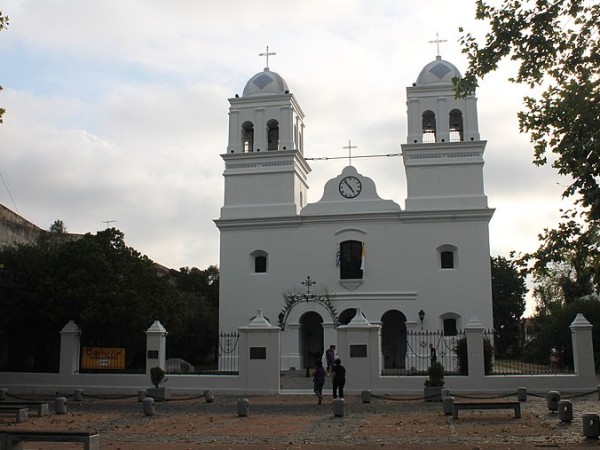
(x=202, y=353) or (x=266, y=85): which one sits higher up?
(x=266, y=85)

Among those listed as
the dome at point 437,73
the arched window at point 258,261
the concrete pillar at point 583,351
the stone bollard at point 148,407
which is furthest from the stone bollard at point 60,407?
the dome at point 437,73

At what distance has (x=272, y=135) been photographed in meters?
35.5

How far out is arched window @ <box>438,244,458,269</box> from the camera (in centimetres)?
3216

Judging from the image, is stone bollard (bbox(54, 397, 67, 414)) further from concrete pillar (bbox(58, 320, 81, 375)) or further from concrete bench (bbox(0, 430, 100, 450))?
concrete bench (bbox(0, 430, 100, 450))

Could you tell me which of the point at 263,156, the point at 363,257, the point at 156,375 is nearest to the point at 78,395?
the point at 156,375

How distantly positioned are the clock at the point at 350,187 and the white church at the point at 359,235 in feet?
0.18

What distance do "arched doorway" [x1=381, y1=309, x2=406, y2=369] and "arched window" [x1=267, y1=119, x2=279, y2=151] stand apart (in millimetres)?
9893

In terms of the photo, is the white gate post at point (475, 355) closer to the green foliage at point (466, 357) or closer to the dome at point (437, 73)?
the green foliage at point (466, 357)

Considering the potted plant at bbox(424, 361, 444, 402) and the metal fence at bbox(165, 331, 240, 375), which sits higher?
the metal fence at bbox(165, 331, 240, 375)

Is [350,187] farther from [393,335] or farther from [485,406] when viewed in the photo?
[485,406]

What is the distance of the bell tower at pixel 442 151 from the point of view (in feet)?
107

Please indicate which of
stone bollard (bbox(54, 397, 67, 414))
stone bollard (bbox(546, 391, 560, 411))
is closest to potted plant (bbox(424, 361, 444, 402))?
stone bollard (bbox(546, 391, 560, 411))

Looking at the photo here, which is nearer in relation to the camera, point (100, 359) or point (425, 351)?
point (100, 359)

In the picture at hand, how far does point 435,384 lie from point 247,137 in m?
19.6
